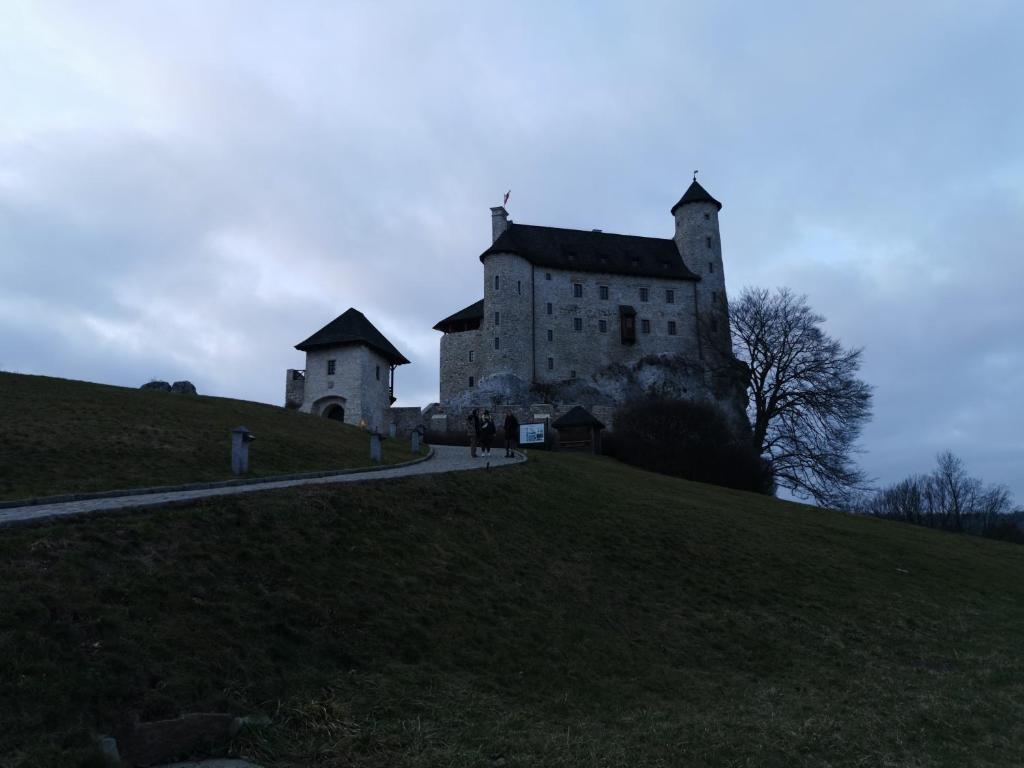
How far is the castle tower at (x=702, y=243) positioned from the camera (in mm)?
72562

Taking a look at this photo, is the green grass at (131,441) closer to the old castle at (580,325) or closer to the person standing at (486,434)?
the person standing at (486,434)

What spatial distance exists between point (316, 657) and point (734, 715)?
4998mm

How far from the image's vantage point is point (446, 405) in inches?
2457

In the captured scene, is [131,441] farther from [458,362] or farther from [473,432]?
[458,362]

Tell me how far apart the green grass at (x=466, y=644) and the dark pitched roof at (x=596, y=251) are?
171ft

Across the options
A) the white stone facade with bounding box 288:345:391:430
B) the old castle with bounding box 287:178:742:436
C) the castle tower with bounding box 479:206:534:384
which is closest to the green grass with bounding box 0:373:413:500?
the white stone facade with bounding box 288:345:391:430

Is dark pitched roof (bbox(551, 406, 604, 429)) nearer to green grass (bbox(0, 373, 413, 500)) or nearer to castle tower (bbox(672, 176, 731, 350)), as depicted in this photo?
green grass (bbox(0, 373, 413, 500))

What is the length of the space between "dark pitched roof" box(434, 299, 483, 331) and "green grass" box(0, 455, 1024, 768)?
164 feet

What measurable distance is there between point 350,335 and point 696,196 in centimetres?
3594

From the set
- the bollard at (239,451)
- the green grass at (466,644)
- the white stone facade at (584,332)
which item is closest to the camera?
the green grass at (466,644)

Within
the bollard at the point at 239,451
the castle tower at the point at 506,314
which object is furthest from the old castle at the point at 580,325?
the bollard at the point at 239,451

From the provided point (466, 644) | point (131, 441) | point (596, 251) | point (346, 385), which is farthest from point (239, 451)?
point (596, 251)

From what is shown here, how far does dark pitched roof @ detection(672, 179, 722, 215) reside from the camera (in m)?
74.4

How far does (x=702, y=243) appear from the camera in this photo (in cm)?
7381
